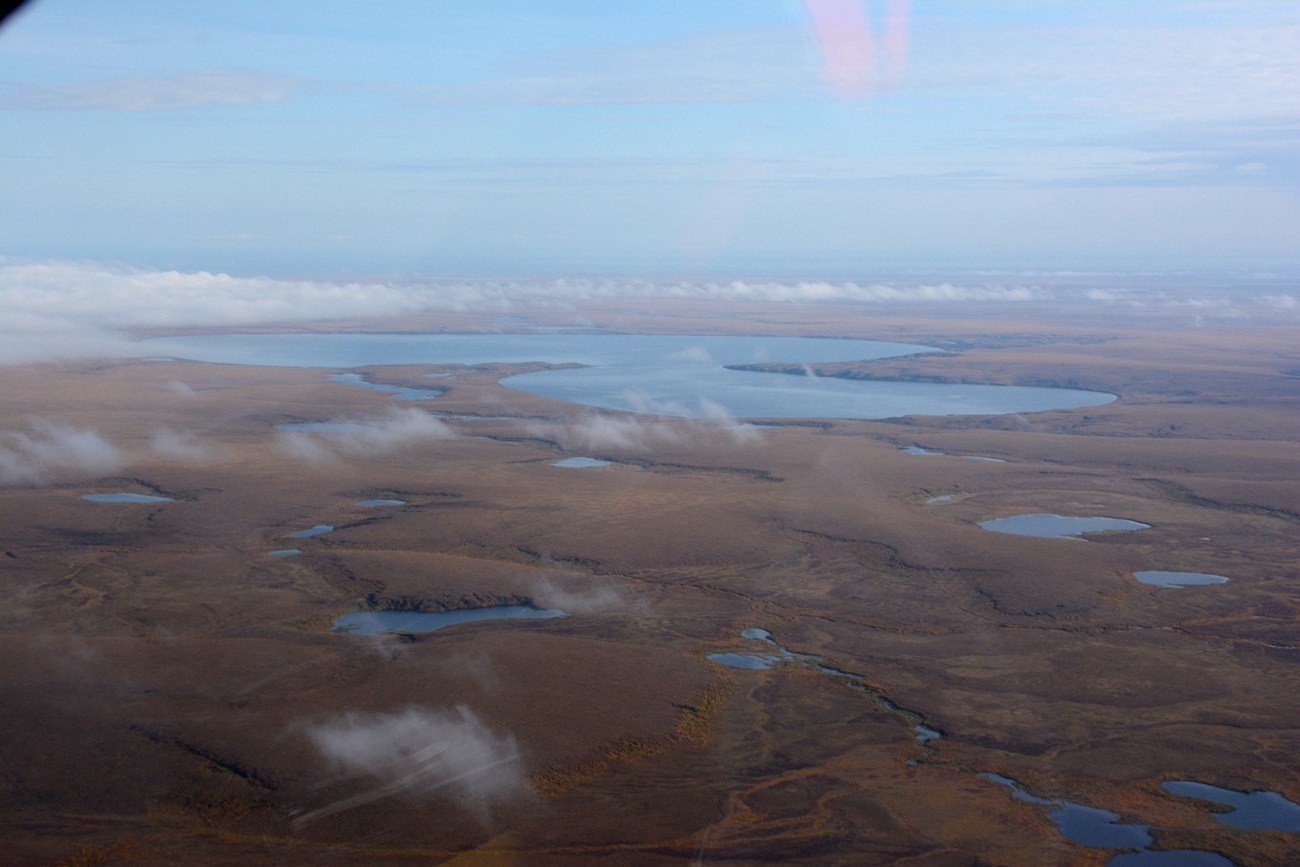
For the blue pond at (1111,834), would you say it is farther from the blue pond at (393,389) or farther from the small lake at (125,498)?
the blue pond at (393,389)

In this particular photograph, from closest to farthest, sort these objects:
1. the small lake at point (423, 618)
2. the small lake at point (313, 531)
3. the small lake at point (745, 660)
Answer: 1. the small lake at point (745, 660)
2. the small lake at point (423, 618)
3. the small lake at point (313, 531)

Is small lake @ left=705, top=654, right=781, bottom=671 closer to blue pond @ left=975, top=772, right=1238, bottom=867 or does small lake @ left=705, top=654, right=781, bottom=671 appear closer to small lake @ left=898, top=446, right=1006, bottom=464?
blue pond @ left=975, top=772, right=1238, bottom=867

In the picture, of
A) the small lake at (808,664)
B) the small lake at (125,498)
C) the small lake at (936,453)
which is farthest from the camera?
the small lake at (936,453)

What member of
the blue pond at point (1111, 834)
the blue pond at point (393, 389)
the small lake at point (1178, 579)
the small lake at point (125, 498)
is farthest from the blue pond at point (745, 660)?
the blue pond at point (393, 389)

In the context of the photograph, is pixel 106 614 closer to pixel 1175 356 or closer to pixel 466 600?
pixel 466 600

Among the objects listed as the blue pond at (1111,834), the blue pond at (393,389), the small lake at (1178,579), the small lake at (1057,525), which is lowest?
the blue pond at (1111,834)

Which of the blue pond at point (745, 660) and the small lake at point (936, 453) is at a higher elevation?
the small lake at point (936, 453)
